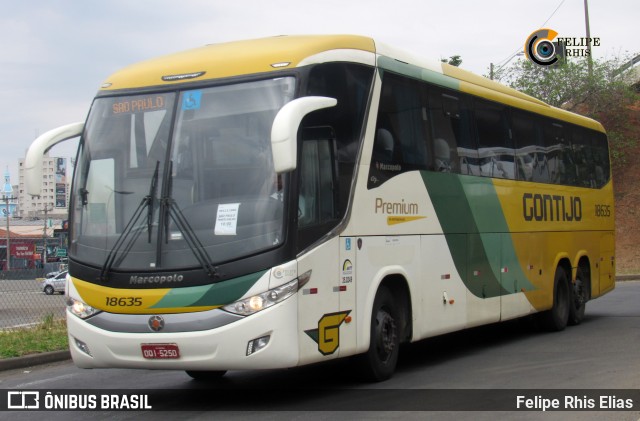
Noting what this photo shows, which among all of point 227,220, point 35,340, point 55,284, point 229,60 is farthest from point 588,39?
point 227,220

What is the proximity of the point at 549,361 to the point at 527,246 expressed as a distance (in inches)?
126

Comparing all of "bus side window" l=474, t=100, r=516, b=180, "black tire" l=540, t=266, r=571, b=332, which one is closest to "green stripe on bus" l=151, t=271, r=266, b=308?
"bus side window" l=474, t=100, r=516, b=180

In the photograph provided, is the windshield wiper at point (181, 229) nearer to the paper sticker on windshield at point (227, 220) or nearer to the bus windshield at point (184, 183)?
the bus windshield at point (184, 183)

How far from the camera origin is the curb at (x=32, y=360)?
12.5 m

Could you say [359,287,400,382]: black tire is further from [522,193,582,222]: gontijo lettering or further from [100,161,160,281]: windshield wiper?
[522,193,582,222]: gontijo lettering

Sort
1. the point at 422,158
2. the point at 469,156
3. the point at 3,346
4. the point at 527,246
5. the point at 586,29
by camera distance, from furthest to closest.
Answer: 1. the point at 586,29
2. the point at 527,246
3. the point at 3,346
4. the point at 469,156
5. the point at 422,158

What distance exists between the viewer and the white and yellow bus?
27.0ft

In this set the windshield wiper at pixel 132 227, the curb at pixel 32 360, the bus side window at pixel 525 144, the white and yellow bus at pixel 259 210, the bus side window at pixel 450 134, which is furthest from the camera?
the bus side window at pixel 525 144

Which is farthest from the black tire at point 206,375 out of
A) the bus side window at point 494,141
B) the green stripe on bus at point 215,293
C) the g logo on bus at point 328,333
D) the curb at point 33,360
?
the bus side window at point 494,141

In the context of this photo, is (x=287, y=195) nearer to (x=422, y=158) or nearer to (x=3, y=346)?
(x=422, y=158)

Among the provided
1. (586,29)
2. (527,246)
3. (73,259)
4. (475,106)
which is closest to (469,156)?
(475,106)

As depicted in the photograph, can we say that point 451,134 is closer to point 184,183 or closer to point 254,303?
point 184,183

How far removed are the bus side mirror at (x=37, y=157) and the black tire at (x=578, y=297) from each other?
1052cm

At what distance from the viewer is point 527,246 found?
14.6 m
